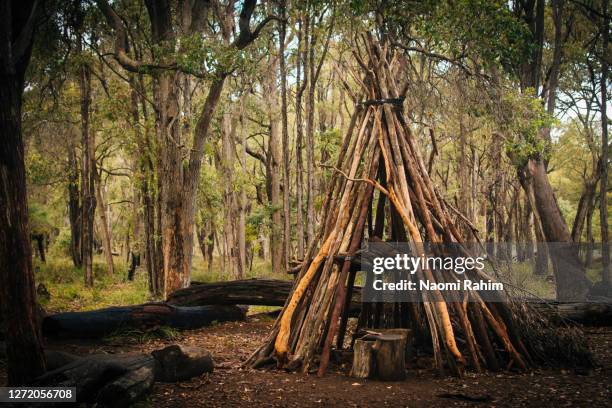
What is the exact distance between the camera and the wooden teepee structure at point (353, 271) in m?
6.20

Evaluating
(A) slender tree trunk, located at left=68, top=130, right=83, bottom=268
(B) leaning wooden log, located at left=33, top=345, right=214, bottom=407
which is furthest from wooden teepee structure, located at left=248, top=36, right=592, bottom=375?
(A) slender tree trunk, located at left=68, top=130, right=83, bottom=268

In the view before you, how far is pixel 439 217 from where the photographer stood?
680 cm

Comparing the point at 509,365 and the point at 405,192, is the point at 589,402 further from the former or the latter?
the point at 405,192

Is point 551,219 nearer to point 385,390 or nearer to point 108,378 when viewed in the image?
point 385,390

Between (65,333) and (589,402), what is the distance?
627 centimetres

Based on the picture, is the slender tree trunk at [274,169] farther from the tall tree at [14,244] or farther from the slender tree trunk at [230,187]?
the tall tree at [14,244]

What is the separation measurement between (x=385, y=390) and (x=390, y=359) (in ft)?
1.27

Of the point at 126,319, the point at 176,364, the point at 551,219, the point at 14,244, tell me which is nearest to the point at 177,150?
the point at 126,319

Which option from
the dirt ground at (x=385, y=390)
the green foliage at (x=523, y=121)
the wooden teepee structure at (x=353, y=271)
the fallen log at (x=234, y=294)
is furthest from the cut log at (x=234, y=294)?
the green foliage at (x=523, y=121)

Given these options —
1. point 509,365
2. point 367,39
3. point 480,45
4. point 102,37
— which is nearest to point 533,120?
point 480,45

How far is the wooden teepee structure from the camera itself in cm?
620

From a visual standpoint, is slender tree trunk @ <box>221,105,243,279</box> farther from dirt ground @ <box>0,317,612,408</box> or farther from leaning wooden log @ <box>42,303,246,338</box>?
dirt ground @ <box>0,317,612,408</box>

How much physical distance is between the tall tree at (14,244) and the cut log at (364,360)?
9.77ft

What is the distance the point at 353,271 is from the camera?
22.7ft
